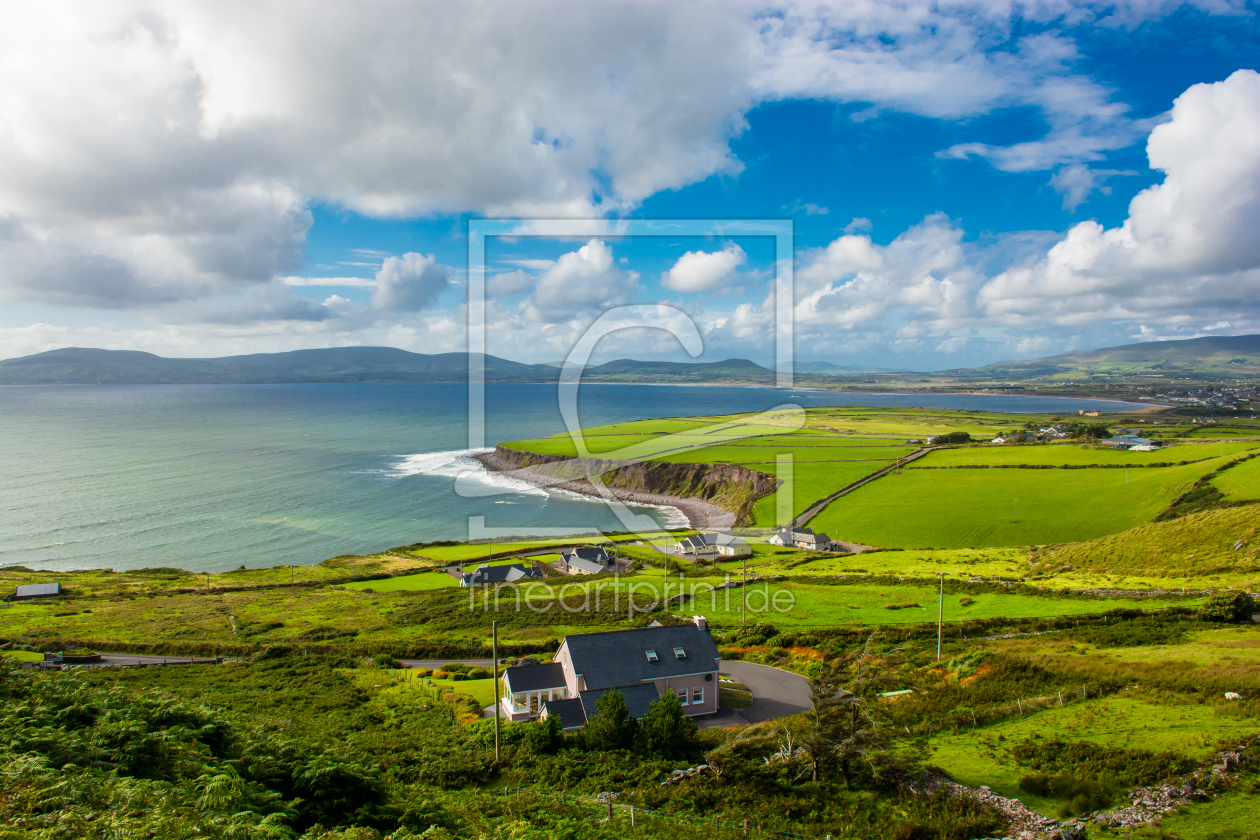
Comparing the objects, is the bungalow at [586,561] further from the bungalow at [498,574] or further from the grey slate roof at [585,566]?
the bungalow at [498,574]

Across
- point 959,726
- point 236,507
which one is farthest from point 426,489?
point 959,726

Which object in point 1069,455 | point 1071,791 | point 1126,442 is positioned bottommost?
point 1071,791

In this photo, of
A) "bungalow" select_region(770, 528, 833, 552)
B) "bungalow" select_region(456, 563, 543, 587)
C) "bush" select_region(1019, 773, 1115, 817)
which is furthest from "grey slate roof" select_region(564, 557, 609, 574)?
"bush" select_region(1019, 773, 1115, 817)

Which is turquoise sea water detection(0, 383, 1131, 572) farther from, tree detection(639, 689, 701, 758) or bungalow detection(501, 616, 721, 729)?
tree detection(639, 689, 701, 758)

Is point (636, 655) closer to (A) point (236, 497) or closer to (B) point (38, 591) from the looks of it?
(B) point (38, 591)

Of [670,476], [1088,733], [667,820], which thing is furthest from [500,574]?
[670,476]
